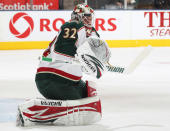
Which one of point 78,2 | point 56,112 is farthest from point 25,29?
point 56,112

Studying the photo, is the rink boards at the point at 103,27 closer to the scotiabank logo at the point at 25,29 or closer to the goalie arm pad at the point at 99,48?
the scotiabank logo at the point at 25,29

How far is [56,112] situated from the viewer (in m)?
3.52

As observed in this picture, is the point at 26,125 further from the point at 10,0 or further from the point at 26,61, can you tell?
the point at 10,0

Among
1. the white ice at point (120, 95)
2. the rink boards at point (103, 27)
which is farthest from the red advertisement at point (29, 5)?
the white ice at point (120, 95)

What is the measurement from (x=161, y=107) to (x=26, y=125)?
1407mm

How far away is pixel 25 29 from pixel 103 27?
1.78m

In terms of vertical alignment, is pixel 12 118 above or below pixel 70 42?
below

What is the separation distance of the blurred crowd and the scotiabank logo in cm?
50

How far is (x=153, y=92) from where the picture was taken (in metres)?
5.36

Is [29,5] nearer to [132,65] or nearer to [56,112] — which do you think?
[56,112]

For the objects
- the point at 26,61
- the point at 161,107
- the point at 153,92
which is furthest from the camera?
the point at 26,61

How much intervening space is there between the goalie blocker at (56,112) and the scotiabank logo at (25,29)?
7.37 metres

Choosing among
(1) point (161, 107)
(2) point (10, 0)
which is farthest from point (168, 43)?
(1) point (161, 107)

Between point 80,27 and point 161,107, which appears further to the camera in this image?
point 161,107
